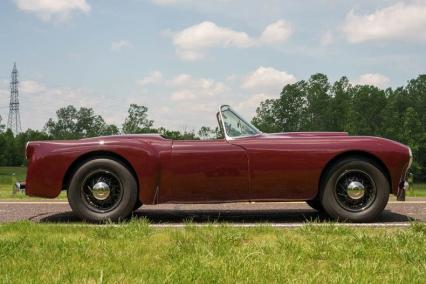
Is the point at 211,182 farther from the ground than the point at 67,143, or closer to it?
closer to it

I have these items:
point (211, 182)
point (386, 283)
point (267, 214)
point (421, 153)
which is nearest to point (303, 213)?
point (267, 214)

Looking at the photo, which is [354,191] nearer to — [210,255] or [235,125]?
[235,125]

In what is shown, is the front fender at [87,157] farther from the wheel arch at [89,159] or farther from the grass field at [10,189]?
the grass field at [10,189]

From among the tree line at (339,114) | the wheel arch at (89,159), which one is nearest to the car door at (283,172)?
the wheel arch at (89,159)

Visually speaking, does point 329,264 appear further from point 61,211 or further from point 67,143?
point 61,211

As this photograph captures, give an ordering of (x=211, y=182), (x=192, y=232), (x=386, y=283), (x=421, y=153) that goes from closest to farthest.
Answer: (x=386, y=283) → (x=192, y=232) → (x=211, y=182) → (x=421, y=153)

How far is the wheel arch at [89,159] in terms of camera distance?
5578 millimetres

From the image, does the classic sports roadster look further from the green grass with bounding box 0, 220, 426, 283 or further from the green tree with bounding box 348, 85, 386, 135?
the green tree with bounding box 348, 85, 386, 135

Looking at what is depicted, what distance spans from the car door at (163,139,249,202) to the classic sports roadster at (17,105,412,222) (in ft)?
0.03

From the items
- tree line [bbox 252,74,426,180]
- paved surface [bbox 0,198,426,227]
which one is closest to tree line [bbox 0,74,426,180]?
tree line [bbox 252,74,426,180]

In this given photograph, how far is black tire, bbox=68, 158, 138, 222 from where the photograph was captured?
5445 millimetres

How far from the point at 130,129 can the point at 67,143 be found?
77.5 meters

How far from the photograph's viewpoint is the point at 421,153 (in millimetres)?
73875

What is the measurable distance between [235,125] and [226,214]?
1.14 meters
